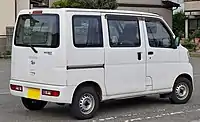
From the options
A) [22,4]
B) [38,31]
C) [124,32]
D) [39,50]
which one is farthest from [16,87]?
[22,4]

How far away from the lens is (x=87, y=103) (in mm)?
8656

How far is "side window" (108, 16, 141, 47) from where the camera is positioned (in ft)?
29.5

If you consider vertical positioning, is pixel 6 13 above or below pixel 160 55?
above

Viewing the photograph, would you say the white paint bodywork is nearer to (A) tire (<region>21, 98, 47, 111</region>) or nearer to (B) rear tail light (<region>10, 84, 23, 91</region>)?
(B) rear tail light (<region>10, 84, 23, 91</region>)

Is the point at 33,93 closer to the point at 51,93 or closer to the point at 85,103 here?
the point at 51,93

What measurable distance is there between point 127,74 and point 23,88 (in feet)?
6.77

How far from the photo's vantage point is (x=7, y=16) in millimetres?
27094

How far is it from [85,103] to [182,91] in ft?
9.41

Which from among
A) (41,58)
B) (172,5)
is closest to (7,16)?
(172,5)

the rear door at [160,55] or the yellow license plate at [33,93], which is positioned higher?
the rear door at [160,55]

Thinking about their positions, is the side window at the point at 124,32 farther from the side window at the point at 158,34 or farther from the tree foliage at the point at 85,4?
the tree foliage at the point at 85,4

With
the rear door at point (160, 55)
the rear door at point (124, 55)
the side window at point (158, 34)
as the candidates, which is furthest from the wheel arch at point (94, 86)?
the side window at point (158, 34)

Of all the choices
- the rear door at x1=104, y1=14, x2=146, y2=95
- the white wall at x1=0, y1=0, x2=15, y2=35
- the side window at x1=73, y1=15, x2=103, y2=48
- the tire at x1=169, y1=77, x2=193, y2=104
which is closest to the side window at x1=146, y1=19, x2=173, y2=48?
the rear door at x1=104, y1=14, x2=146, y2=95

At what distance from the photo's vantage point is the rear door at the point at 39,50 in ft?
27.0
